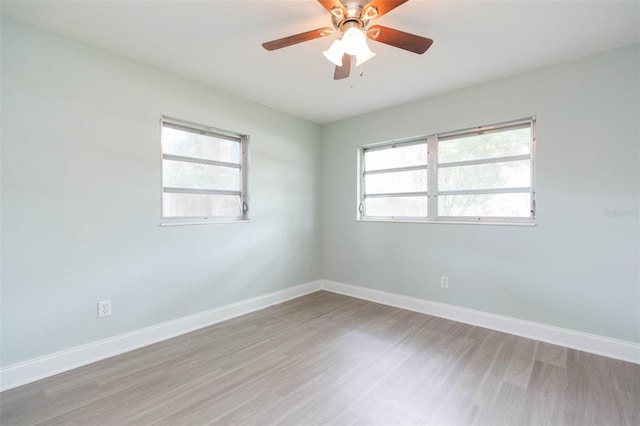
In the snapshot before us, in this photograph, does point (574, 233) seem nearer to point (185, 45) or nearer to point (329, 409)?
point (329, 409)

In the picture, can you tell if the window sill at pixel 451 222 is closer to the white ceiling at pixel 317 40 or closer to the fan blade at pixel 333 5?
the white ceiling at pixel 317 40

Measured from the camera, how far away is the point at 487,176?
3010mm

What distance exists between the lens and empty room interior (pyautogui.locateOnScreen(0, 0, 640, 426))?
1.85 m

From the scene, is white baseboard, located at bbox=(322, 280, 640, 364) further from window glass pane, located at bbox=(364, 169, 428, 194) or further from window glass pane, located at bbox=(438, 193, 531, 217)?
window glass pane, located at bbox=(364, 169, 428, 194)

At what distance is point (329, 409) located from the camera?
1722 millimetres

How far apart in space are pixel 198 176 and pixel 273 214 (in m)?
1.07

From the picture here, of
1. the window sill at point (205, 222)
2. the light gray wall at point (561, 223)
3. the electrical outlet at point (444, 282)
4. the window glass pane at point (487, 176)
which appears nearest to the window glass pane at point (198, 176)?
the window sill at point (205, 222)

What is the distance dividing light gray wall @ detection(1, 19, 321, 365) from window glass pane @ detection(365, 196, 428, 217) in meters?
1.86

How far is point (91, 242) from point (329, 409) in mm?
2200

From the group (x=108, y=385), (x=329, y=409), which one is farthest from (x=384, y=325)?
(x=108, y=385)

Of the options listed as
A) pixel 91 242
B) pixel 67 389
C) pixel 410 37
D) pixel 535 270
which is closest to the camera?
pixel 410 37

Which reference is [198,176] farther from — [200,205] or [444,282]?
[444,282]

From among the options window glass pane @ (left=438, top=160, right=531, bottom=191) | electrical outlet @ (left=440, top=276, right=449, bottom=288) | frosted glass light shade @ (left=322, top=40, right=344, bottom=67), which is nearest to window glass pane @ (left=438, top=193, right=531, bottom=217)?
window glass pane @ (left=438, top=160, right=531, bottom=191)

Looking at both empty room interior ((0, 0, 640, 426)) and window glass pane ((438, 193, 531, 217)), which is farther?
window glass pane ((438, 193, 531, 217))
